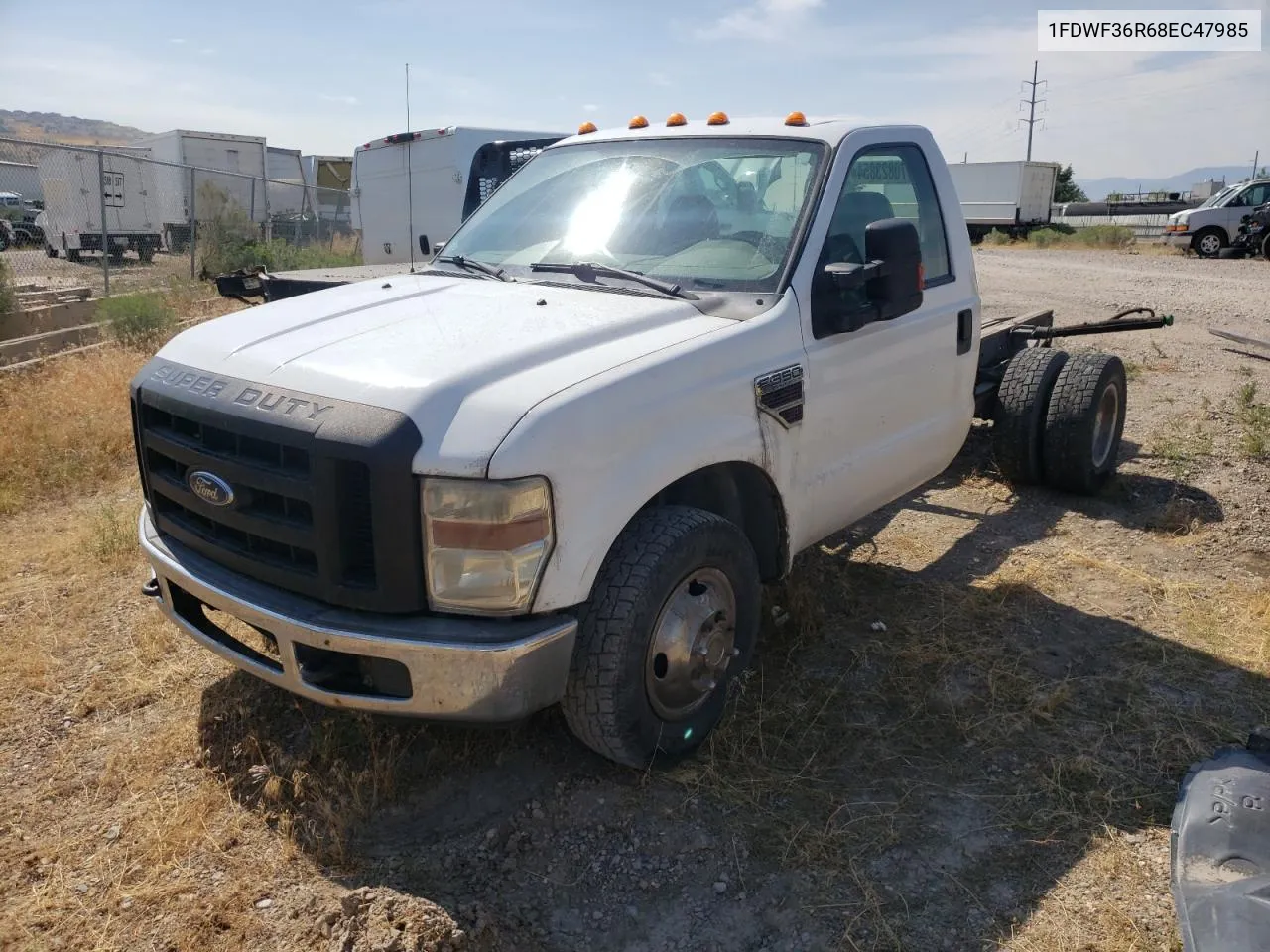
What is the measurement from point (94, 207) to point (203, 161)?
3089 millimetres

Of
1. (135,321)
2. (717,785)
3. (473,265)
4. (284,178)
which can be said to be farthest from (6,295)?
(284,178)

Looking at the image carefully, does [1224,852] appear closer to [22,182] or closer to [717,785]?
[717,785]

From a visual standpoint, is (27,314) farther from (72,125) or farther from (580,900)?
A: (72,125)

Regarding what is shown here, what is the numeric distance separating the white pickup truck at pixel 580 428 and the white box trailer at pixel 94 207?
2346 cm

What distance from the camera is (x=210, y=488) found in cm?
291

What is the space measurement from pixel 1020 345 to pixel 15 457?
21.4ft

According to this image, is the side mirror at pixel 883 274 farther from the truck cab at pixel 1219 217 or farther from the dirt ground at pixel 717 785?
the truck cab at pixel 1219 217

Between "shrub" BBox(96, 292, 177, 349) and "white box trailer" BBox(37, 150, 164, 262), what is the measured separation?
15414mm

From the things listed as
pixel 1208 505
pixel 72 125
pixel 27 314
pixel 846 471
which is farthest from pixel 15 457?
pixel 72 125

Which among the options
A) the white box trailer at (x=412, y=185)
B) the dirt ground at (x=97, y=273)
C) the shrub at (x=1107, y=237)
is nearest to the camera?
the white box trailer at (x=412, y=185)

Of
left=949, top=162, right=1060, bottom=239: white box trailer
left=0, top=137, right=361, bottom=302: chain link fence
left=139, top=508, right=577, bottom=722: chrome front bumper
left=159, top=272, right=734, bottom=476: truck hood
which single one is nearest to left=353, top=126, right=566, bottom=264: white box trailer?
left=0, top=137, right=361, bottom=302: chain link fence

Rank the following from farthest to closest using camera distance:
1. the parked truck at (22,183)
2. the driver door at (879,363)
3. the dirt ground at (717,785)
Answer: the parked truck at (22,183)
the driver door at (879,363)
the dirt ground at (717,785)

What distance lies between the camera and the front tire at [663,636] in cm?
284

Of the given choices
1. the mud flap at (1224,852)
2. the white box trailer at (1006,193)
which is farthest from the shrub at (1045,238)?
the mud flap at (1224,852)
